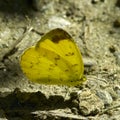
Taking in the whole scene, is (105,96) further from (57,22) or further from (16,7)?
(16,7)

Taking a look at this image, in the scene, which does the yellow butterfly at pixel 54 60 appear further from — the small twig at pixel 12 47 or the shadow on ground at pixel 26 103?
the small twig at pixel 12 47

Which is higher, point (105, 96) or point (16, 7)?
point (16, 7)

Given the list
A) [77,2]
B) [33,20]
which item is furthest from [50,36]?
[77,2]

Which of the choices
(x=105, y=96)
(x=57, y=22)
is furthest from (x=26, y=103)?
(x=57, y=22)

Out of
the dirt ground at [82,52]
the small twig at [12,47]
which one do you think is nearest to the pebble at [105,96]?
the dirt ground at [82,52]

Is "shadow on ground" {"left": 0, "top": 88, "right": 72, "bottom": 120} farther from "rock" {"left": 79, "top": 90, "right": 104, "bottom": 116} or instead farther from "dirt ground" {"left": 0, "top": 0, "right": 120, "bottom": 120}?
"rock" {"left": 79, "top": 90, "right": 104, "bottom": 116}
